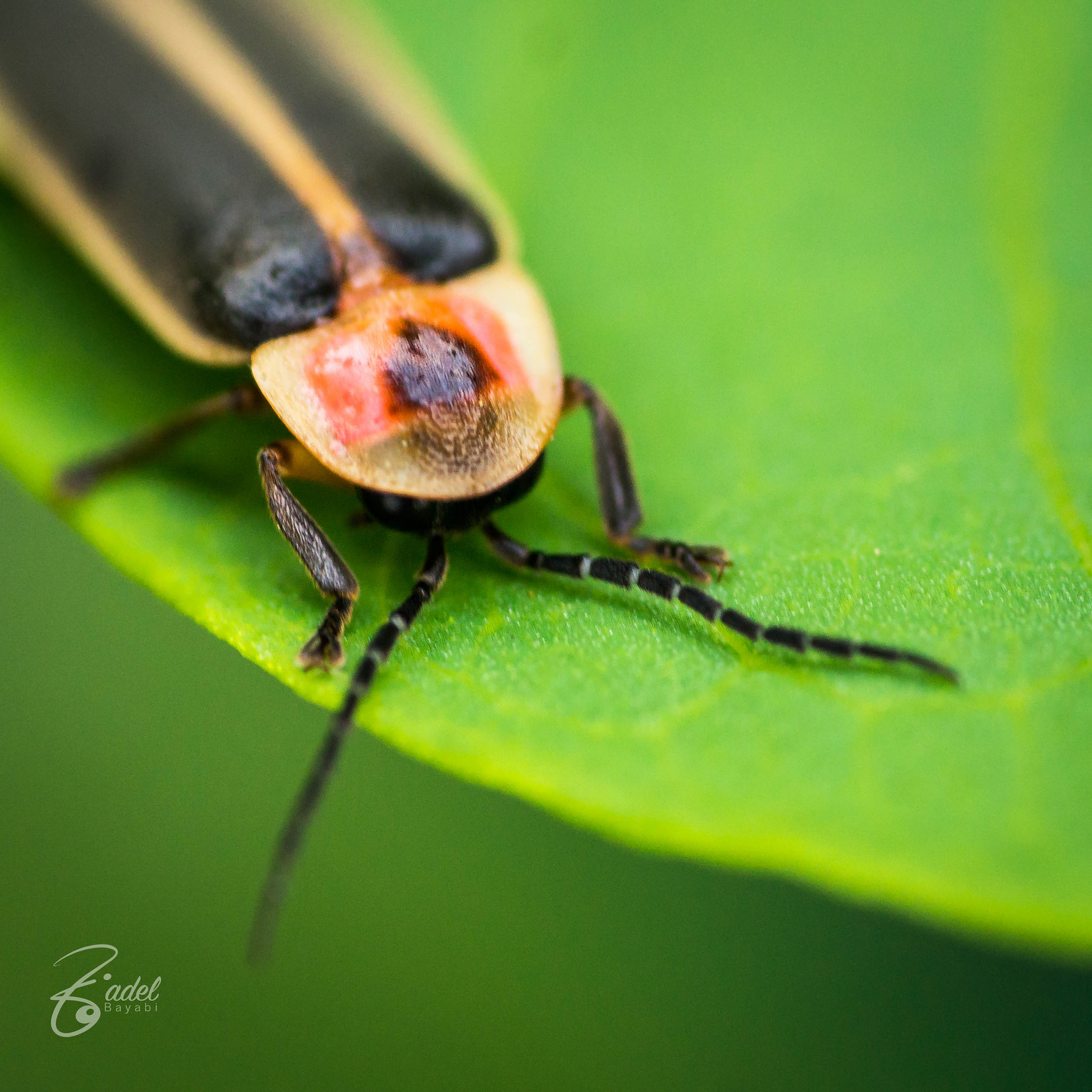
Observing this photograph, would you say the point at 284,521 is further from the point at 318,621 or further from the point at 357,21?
the point at 357,21

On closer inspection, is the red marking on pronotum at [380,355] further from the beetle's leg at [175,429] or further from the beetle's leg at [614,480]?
the beetle's leg at [175,429]

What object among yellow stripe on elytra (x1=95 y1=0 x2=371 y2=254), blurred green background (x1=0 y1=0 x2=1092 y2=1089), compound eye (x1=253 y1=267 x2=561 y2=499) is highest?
yellow stripe on elytra (x1=95 y1=0 x2=371 y2=254)

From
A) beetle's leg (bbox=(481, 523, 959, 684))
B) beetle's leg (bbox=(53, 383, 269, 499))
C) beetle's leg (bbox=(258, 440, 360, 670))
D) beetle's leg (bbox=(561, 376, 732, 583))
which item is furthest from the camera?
beetle's leg (bbox=(53, 383, 269, 499))

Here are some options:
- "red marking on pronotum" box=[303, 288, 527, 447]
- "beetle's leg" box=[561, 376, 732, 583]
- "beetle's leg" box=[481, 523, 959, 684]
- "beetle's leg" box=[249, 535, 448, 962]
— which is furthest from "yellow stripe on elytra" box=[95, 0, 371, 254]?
"beetle's leg" box=[249, 535, 448, 962]

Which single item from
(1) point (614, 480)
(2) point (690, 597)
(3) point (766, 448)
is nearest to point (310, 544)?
(1) point (614, 480)
